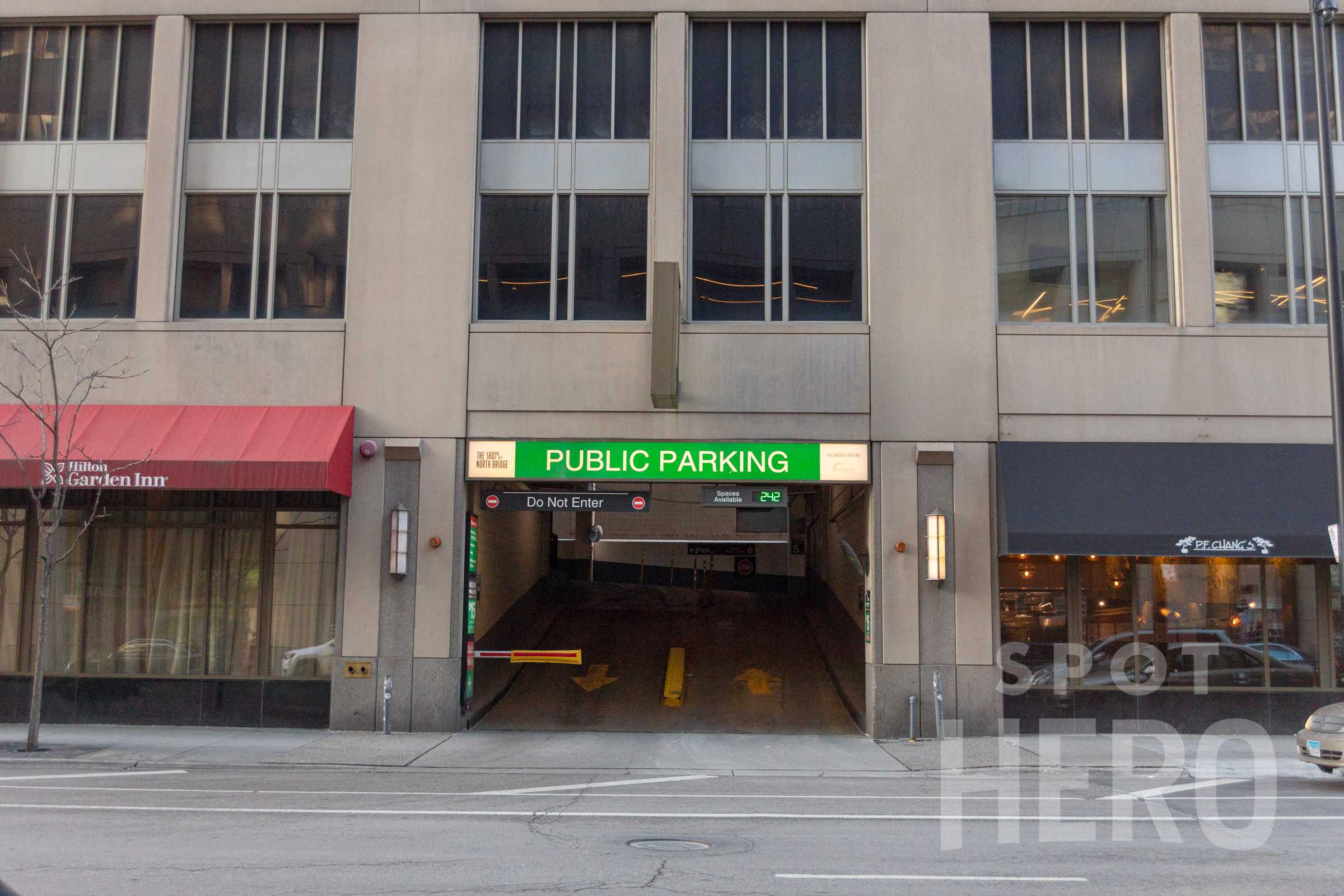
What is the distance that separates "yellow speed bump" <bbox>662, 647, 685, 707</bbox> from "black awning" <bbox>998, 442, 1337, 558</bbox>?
22.6 feet

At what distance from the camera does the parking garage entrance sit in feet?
62.3

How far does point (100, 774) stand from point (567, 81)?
42.2 ft

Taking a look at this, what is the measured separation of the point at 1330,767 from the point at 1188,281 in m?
8.24

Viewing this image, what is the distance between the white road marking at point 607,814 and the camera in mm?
11453

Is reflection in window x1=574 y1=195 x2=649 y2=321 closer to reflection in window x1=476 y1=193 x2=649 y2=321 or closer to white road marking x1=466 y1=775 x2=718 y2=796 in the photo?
reflection in window x1=476 y1=193 x2=649 y2=321

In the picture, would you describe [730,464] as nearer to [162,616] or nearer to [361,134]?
[361,134]

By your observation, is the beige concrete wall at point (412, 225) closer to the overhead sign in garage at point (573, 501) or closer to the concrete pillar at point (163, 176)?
the overhead sign in garage at point (573, 501)

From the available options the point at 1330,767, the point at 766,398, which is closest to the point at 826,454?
the point at 766,398

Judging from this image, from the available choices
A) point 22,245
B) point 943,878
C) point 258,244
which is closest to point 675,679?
point 258,244

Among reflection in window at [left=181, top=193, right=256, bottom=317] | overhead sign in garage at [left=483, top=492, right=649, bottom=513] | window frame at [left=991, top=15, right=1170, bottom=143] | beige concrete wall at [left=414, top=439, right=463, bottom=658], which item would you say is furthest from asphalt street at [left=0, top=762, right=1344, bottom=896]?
window frame at [left=991, top=15, right=1170, bottom=143]

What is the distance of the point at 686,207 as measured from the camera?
1881cm

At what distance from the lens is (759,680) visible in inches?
882

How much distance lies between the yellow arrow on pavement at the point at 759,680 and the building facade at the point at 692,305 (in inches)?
93.1

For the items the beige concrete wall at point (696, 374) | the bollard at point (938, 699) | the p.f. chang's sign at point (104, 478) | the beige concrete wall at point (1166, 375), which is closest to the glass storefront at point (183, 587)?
the p.f. chang's sign at point (104, 478)
